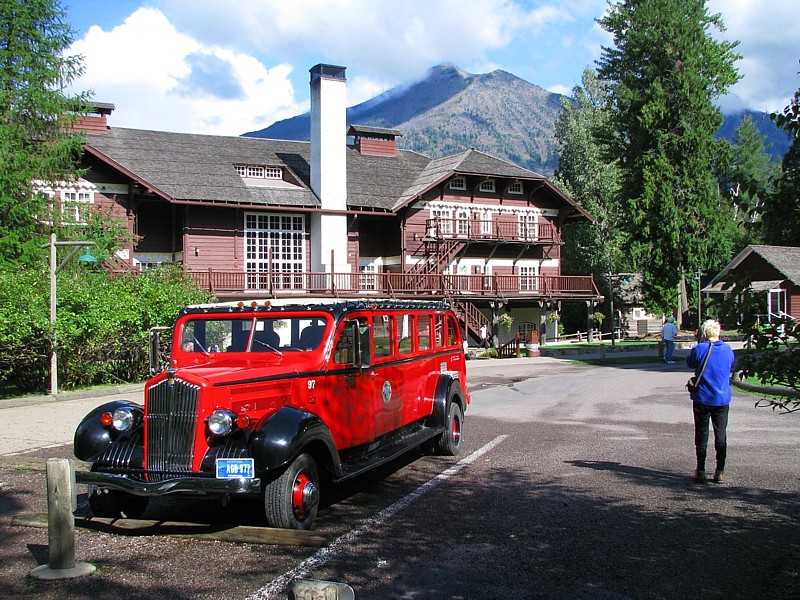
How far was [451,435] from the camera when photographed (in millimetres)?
10758

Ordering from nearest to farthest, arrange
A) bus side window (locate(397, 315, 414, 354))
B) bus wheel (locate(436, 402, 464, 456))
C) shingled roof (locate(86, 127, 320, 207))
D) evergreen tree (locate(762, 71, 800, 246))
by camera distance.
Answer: evergreen tree (locate(762, 71, 800, 246)), bus side window (locate(397, 315, 414, 354)), bus wheel (locate(436, 402, 464, 456)), shingled roof (locate(86, 127, 320, 207))

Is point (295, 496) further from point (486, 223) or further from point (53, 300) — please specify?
point (486, 223)

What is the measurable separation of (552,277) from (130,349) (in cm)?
2789

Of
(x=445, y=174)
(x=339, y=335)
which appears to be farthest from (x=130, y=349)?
(x=445, y=174)

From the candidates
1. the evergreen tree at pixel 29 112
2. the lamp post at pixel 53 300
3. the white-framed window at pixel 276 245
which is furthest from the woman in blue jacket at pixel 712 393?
the white-framed window at pixel 276 245

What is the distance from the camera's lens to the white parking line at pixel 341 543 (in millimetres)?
5512

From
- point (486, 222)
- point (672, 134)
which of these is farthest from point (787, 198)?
point (672, 134)

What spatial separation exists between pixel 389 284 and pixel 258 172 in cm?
924

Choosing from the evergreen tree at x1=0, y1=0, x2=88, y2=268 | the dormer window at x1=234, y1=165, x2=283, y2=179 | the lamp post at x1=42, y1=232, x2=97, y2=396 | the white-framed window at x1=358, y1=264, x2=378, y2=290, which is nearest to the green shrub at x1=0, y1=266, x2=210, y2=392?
the lamp post at x1=42, y1=232, x2=97, y2=396

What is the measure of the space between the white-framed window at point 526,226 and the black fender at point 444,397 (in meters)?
33.8

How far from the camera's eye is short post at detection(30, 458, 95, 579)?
19.2ft

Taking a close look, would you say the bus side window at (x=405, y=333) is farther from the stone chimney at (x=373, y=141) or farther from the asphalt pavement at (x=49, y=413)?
the stone chimney at (x=373, y=141)

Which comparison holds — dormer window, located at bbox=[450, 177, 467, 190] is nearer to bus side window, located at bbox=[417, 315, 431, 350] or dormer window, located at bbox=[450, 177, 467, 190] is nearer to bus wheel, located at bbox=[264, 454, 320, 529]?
bus side window, located at bbox=[417, 315, 431, 350]

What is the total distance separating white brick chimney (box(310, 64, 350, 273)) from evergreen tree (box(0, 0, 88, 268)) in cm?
1343
